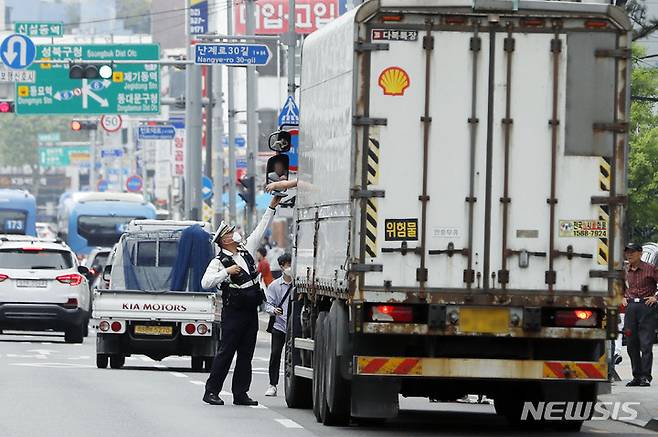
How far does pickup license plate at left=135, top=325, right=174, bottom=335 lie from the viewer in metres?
27.7

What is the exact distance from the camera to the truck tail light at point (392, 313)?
54.6ft

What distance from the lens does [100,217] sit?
236ft

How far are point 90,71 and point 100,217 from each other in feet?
83.6

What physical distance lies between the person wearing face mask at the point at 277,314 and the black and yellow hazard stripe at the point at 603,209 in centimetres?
697

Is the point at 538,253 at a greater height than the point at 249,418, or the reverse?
the point at 538,253

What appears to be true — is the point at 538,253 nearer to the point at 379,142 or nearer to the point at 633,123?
the point at 379,142

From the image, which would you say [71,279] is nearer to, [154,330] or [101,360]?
[101,360]

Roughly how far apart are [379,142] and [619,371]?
12.1 m

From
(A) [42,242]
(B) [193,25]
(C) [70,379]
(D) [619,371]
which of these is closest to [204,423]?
(C) [70,379]

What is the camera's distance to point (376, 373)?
16.8 meters

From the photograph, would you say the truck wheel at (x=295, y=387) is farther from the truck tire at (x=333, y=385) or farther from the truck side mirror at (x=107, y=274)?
the truck side mirror at (x=107, y=274)

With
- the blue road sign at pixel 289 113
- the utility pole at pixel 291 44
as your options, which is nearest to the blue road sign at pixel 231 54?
the utility pole at pixel 291 44

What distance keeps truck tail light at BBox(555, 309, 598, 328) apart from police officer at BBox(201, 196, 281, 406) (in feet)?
14.6

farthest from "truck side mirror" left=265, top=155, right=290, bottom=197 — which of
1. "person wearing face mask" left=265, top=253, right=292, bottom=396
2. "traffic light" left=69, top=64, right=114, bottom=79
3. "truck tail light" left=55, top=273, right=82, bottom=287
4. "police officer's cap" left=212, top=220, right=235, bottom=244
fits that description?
"traffic light" left=69, top=64, right=114, bottom=79
